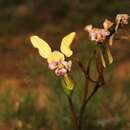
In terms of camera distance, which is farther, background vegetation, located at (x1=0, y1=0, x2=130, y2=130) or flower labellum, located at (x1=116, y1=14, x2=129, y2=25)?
background vegetation, located at (x1=0, y1=0, x2=130, y2=130)

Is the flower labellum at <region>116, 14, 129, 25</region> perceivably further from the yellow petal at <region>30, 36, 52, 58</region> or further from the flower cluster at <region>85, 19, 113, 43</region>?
the yellow petal at <region>30, 36, 52, 58</region>

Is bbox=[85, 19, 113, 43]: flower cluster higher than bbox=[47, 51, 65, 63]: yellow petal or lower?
higher

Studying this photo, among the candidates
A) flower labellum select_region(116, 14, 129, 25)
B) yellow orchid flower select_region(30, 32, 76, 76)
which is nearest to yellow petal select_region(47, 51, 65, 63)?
yellow orchid flower select_region(30, 32, 76, 76)

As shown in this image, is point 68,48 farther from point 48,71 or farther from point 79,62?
point 48,71

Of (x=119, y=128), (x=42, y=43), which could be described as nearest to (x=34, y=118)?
(x=119, y=128)

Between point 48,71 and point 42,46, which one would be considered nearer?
point 42,46

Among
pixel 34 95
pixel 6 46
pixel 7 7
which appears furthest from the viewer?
pixel 7 7

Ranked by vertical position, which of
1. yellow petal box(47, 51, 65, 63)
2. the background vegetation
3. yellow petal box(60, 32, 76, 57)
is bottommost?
the background vegetation

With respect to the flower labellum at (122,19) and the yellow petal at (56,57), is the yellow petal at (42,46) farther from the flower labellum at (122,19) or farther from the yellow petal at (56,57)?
the flower labellum at (122,19)

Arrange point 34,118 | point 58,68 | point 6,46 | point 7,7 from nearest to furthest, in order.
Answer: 1. point 58,68
2. point 34,118
3. point 6,46
4. point 7,7

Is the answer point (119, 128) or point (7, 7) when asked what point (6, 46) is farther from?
point (119, 128)

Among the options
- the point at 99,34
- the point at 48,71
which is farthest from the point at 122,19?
the point at 48,71
